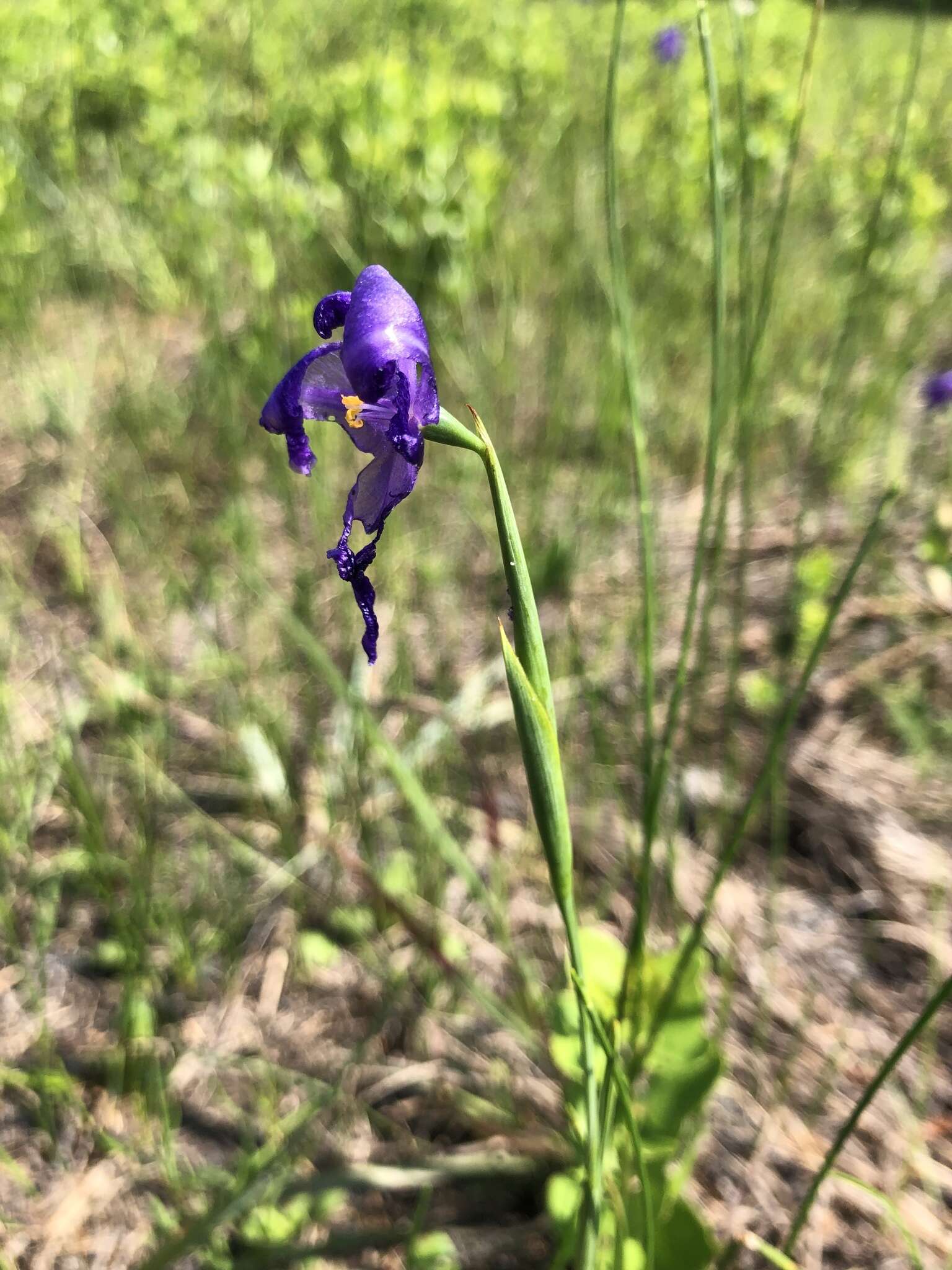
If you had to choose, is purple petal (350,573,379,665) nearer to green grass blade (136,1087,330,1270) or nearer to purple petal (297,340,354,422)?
purple petal (297,340,354,422)

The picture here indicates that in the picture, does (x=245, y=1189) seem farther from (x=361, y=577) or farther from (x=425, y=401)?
(x=425, y=401)

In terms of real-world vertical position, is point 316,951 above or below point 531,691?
below

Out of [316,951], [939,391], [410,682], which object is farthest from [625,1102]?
[939,391]

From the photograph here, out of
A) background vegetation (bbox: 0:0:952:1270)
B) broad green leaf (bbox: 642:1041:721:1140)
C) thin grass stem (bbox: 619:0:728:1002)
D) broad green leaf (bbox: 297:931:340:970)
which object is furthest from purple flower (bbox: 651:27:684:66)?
broad green leaf (bbox: 642:1041:721:1140)

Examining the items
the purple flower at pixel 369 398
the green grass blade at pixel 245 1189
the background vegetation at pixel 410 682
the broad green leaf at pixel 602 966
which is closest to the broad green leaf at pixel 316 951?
the background vegetation at pixel 410 682

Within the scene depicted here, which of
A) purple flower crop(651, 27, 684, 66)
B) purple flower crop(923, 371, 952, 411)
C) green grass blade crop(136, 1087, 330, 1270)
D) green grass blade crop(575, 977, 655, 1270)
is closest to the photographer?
green grass blade crop(575, 977, 655, 1270)

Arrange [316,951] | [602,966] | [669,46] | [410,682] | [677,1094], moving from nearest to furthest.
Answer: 1. [677,1094]
2. [602,966]
3. [316,951]
4. [410,682]
5. [669,46]

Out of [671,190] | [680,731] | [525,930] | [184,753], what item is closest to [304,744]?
[184,753]
